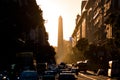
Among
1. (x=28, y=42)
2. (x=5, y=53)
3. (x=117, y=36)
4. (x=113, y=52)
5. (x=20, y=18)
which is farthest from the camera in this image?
(x=28, y=42)

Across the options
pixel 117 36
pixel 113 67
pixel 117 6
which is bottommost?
pixel 113 67

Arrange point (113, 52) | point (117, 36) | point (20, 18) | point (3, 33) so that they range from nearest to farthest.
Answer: point (3, 33) → point (20, 18) → point (117, 36) → point (113, 52)

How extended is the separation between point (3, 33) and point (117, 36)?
25355 millimetres

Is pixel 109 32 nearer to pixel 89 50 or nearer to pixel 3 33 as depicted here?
pixel 89 50

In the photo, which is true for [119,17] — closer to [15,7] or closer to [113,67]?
[113,67]

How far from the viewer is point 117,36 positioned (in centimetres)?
8575

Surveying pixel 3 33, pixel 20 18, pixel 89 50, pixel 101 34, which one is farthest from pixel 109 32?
pixel 3 33

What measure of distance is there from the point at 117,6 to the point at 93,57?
15963mm

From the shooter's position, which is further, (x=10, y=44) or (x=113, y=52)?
(x=113, y=52)

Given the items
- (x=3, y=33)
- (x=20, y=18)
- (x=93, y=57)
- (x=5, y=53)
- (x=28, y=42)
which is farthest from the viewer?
(x=93, y=57)

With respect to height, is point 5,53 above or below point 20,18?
below

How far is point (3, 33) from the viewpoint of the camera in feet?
218

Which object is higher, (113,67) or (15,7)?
(15,7)

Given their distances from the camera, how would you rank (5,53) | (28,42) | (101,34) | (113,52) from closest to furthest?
(5,53) < (113,52) < (28,42) < (101,34)
